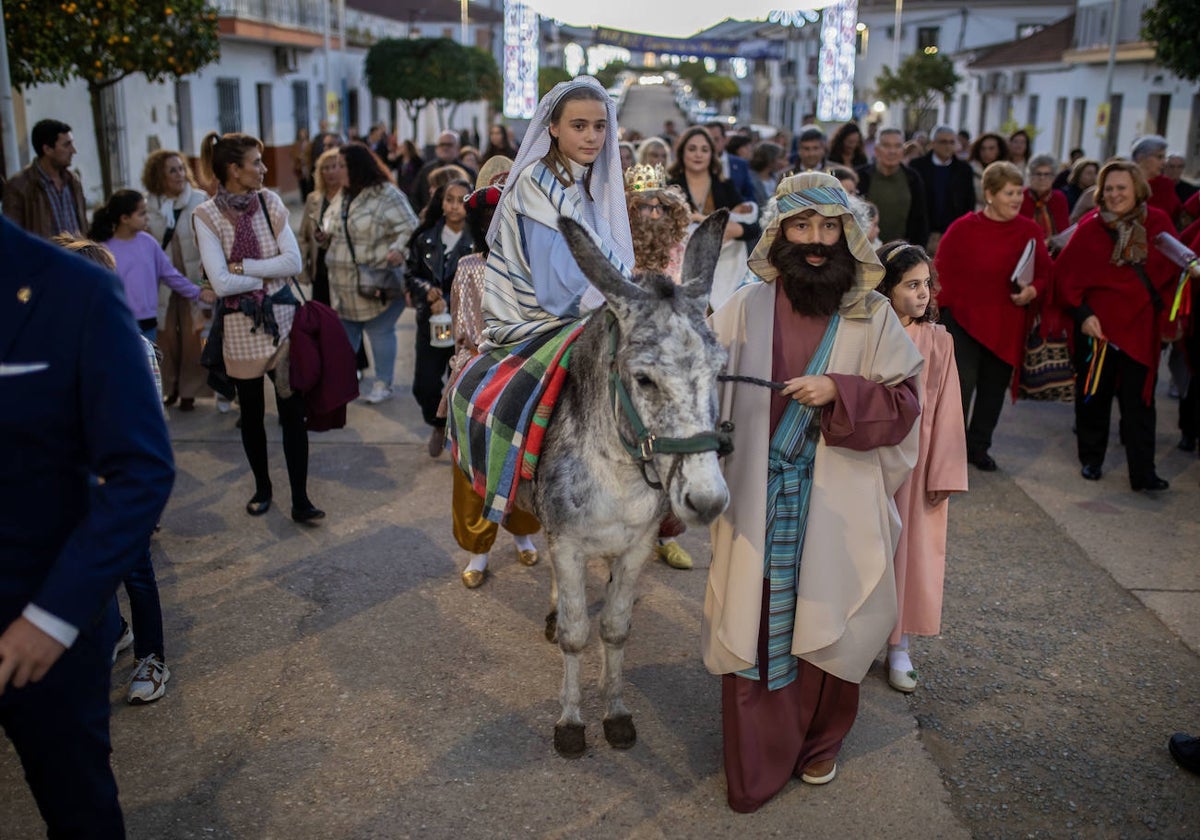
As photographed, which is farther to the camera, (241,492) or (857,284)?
(241,492)

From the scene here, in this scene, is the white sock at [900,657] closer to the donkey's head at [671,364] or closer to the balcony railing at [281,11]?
the donkey's head at [671,364]

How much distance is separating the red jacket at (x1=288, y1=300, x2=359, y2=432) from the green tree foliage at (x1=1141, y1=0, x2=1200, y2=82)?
11.5m

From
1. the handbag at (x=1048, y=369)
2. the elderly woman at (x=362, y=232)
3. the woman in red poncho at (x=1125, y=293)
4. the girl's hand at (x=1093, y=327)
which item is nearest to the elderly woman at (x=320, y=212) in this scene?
the elderly woman at (x=362, y=232)

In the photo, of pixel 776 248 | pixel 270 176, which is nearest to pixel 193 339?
pixel 776 248

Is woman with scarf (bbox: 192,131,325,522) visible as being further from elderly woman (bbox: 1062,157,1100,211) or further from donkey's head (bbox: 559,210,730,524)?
elderly woman (bbox: 1062,157,1100,211)

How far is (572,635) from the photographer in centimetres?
385

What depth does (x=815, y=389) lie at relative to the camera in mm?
3279

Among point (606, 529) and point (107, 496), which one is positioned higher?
point (107, 496)

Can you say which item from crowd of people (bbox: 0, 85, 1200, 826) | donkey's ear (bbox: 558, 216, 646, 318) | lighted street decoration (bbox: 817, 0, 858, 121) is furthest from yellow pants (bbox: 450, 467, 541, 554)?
lighted street decoration (bbox: 817, 0, 858, 121)

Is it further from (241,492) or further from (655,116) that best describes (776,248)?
(655,116)

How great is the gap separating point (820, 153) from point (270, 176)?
20896mm

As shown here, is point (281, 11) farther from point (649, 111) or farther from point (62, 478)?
point (649, 111)

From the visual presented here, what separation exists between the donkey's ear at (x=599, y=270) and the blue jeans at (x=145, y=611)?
2138mm

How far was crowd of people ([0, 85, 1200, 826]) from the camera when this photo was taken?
8.36 ft
